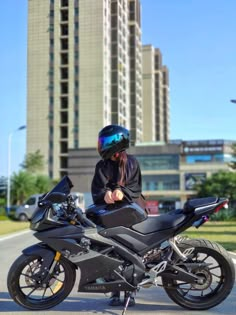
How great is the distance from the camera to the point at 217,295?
560cm

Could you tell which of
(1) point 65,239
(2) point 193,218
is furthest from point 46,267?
(2) point 193,218

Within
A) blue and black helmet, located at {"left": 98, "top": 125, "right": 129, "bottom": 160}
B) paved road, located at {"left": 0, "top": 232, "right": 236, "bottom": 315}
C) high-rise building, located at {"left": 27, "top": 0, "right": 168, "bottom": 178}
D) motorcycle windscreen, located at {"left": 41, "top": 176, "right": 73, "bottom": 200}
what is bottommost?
paved road, located at {"left": 0, "top": 232, "right": 236, "bottom": 315}

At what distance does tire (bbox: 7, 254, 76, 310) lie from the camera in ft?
17.6

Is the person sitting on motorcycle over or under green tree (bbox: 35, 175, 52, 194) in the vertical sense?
over

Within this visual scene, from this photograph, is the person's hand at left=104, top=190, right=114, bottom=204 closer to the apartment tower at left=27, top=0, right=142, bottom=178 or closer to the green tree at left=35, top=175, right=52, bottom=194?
the green tree at left=35, top=175, right=52, bottom=194

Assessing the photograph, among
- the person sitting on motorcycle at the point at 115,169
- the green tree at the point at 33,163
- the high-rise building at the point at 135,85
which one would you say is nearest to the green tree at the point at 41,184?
the green tree at the point at 33,163

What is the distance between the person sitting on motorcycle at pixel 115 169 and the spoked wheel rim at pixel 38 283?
2.12 feet

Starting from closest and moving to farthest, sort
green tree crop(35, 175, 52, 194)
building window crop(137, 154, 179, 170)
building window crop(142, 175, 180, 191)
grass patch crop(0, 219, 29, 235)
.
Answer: grass patch crop(0, 219, 29, 235), green tree crop(35, 175, 52, 194), building window crop(142, 175, 180, 191), building window crop(137, 154, 179, 170)

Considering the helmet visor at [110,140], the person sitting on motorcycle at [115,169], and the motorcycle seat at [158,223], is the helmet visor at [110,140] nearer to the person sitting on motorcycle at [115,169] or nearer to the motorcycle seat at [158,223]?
the person sitting on motorcycle at [115,169]

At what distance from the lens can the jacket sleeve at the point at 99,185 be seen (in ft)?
17.9

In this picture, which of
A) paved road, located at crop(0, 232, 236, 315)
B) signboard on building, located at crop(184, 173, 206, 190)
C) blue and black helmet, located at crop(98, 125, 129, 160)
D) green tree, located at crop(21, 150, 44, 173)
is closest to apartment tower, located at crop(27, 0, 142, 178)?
green tree, located at crop(21, 150, 44, 173)


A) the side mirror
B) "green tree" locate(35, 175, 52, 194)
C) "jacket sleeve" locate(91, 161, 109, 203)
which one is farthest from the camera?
"green tree" locate(35, 175, 52, 194)

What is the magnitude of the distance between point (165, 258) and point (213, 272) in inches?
23.0

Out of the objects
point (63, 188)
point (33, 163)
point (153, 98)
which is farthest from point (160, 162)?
point (63, 188)
